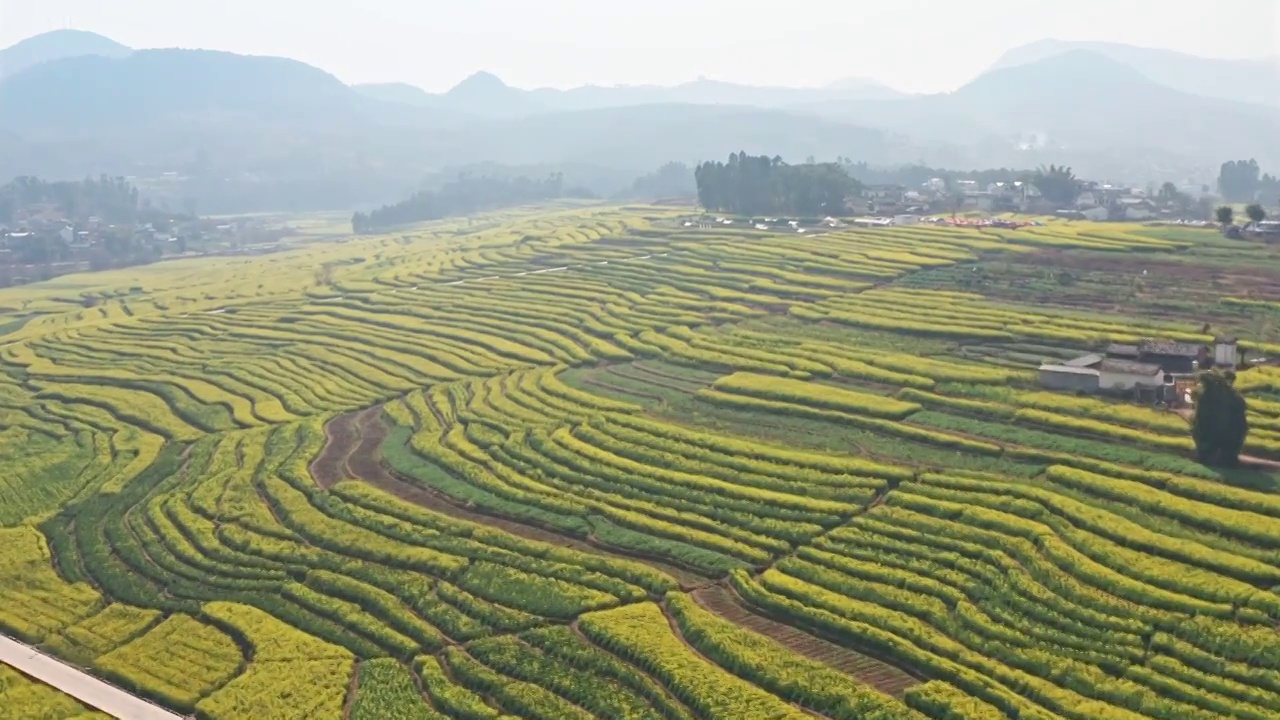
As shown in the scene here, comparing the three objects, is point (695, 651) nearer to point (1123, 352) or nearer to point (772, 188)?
point (1123, 352)

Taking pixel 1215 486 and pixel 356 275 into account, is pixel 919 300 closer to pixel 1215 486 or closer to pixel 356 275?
pixel 1215 486

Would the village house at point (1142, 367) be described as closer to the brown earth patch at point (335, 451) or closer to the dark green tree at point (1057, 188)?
the brown earth patch at point (335, 451)

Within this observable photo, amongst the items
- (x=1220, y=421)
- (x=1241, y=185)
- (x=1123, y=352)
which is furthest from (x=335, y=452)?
(x=1241, y=185)

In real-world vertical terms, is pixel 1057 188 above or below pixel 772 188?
above

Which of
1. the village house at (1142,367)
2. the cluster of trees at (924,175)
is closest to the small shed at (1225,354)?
the village house at (1142,367)

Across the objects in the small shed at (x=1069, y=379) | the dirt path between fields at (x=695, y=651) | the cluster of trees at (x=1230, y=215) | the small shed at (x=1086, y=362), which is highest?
the cluster of trees at (x=1230, y=215)

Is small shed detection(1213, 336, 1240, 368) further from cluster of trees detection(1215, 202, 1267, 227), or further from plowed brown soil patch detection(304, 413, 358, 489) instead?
cluster of trees detection(1215, 202, 1267, 227)
